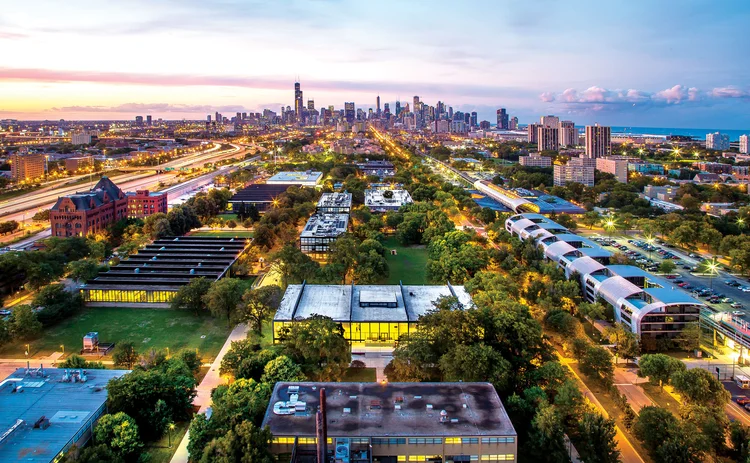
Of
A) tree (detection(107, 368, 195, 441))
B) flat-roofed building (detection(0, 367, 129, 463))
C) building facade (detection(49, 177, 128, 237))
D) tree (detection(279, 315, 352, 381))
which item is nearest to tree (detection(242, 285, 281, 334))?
tree (detection(279, 315, 352, 381))

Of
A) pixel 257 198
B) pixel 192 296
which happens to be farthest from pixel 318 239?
pixel 257 198

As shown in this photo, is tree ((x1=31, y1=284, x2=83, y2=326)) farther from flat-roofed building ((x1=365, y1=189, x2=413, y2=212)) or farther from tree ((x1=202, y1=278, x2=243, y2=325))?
flat-roofed building ((x1=365, y1=189, x2=413, y2=212))

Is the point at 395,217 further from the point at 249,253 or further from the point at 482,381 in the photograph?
the point at 482,381

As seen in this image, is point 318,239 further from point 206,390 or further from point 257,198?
point 257,198

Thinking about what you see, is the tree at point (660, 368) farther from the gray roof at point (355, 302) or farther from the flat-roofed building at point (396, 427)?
Result: the gray roof at point (355, 302)

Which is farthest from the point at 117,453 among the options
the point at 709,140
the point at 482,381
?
the point at 709,140

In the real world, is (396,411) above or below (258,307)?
below

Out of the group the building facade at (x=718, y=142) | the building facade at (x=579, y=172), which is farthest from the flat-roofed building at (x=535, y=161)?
the building facade at (x=718, y=142)
